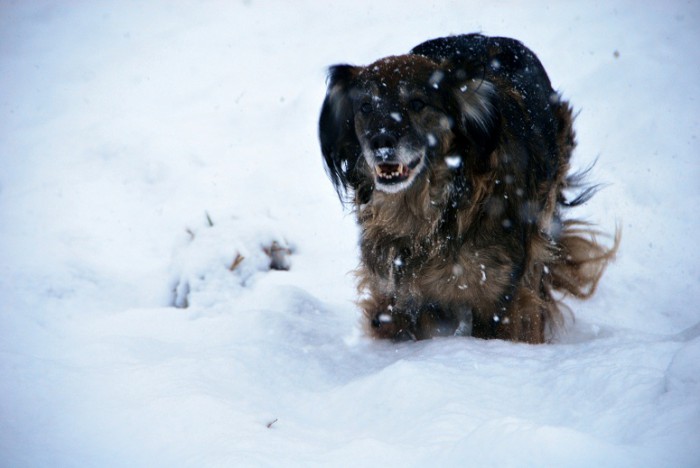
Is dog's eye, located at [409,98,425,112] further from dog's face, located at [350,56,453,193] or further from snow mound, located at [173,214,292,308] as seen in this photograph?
snow mound, located at [173,214,292,308]

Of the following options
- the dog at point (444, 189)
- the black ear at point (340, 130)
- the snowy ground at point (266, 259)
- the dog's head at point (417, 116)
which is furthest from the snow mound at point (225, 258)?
the dog's head at point (417, 116)

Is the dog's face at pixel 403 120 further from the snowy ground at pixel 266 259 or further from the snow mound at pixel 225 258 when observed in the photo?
the snow mound at pixel 225 258

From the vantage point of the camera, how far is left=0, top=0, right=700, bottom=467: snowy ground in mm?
1745

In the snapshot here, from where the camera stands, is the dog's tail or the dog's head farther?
the dog's tail

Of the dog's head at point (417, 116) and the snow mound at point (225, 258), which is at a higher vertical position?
the dog's head at point (417, 116)

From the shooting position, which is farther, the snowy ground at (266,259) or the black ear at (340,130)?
the black ear at (340,130)

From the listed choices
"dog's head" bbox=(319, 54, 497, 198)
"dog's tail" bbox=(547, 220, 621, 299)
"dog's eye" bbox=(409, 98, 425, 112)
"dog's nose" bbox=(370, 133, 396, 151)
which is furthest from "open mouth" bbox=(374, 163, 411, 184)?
"dog's tail" bbox=(547, 220, 621, 299)

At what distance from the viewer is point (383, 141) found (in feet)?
8.04

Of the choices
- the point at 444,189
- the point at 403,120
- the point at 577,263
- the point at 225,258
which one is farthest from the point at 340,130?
the point at 577,263

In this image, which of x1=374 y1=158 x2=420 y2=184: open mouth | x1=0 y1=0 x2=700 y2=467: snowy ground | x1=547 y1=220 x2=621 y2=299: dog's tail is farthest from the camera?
x1=547 y1=220 x2=621 y2=299: dog's tail

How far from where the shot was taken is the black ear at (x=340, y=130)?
2801 millimetres

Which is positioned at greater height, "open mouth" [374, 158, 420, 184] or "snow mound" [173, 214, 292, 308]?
"open mouth" [374, 158, 420, 184]

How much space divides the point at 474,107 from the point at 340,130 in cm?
68

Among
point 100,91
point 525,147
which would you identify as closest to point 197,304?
point 525,147
